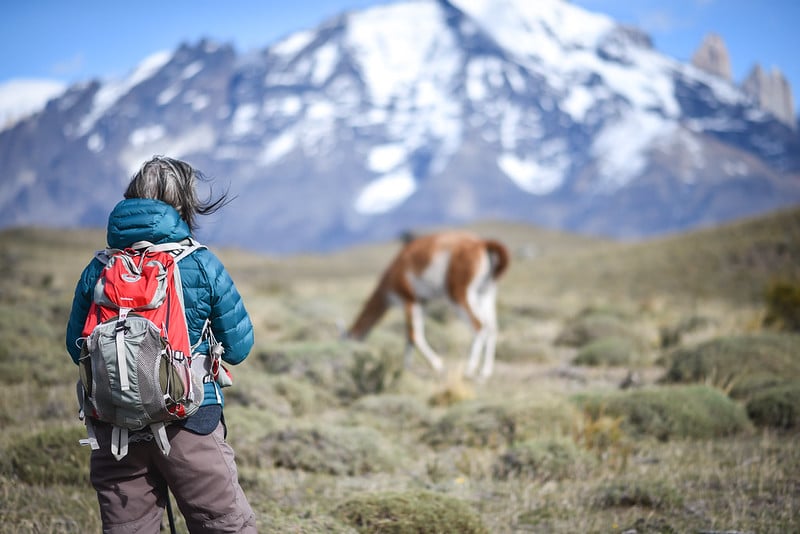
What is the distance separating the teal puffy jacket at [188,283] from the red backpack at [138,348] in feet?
0.18

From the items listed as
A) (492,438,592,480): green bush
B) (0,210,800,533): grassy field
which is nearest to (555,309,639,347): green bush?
(0,210,800,533): grassy field

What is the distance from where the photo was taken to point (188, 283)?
3107 mm

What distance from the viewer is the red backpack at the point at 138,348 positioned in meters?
2.85

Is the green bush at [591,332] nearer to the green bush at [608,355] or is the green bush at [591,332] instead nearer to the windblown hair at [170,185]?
the green bush at [608,355]

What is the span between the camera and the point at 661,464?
5824 mm

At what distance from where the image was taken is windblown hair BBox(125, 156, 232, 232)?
3.19m

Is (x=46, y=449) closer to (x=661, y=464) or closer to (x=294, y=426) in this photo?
(x=294, y=426)

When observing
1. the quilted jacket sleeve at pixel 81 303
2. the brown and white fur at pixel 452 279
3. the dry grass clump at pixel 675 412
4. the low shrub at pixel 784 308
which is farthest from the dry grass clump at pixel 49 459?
the low shrub at pixel 784 308

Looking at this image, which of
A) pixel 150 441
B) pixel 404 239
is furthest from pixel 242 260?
pixel 150 441

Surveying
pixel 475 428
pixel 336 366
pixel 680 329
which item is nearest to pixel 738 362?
pixel 475 428

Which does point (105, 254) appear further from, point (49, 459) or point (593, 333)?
point (593, 333)

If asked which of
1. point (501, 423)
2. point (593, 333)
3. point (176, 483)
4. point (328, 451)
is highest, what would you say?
point (176, 483)

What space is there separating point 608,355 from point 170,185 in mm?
9118

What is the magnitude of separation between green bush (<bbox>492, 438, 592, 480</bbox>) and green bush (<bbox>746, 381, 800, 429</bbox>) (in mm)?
2238
